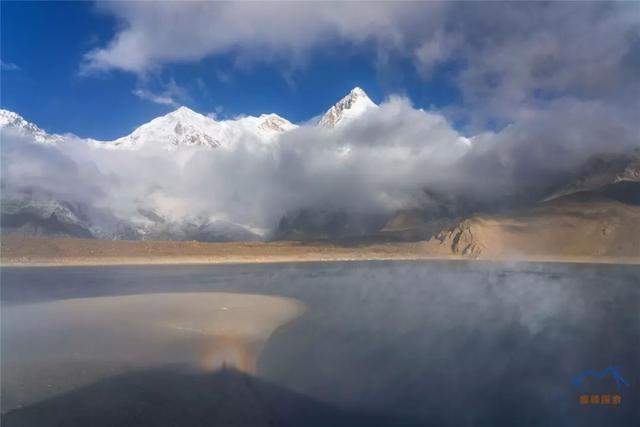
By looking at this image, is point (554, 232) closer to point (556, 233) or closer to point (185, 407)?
point (556, 233)

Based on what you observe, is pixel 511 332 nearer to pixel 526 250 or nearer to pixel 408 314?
pixel 408 314

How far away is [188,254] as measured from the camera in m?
119

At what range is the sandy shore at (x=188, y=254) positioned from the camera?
103m

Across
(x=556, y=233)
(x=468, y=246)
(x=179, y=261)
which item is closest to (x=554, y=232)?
(x=556, y=233)

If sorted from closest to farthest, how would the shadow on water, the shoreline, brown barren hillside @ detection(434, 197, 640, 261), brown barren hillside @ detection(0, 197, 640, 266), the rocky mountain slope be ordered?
the shadow on water, the shoreline, brown barren hillside @ detection(0, 197, 640, 266), brown barren hillside @ detection(434, 197, 640, 261), the rocky mountain slope

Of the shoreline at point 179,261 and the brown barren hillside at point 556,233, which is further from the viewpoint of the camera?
the brown barren hillside at point 556,233

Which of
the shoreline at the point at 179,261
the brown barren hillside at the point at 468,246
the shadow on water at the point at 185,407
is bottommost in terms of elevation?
the shadow on water at the point at 185,407

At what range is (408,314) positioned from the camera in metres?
30.1

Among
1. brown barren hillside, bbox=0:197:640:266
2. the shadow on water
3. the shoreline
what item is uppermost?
brown barren hillside, bbox=0:197:640:266

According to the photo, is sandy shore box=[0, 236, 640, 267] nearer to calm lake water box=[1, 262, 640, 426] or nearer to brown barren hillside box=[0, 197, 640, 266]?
brown barren hillside box=[0, 197, 640, 266]

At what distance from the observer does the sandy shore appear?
103312mm

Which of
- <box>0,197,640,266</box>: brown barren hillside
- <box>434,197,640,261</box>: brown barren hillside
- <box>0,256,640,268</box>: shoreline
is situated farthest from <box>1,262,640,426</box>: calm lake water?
<box>434,197,640,261</box>: brown barren hillside

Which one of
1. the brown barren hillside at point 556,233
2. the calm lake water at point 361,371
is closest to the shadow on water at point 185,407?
the calm lake water at point 361,371

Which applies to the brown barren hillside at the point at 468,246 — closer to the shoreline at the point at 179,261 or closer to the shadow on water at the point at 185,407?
the shoreline at the point at 179,261
